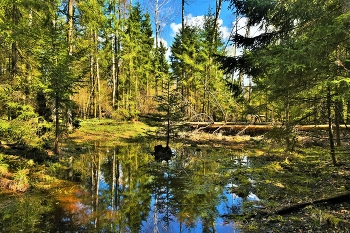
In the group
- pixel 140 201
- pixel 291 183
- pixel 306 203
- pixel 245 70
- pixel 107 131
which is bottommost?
pixel 140 201

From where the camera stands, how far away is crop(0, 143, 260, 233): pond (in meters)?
5.66

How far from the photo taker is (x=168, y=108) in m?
14.2

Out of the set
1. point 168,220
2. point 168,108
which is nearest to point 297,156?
point 168,108

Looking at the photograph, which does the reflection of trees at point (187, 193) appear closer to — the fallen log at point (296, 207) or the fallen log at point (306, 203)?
the fallen log at point (296, 207)

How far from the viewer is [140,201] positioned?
23.8 feet

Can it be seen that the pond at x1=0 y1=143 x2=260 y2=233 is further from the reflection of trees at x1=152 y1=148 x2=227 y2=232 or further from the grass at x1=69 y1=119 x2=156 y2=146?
the grass at x1=69 y1=119 x2=156 y2=146

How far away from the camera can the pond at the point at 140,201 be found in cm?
566

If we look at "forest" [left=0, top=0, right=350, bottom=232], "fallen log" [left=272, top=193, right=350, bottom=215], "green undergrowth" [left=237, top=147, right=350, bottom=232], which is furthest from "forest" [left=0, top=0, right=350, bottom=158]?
"fallen log" [left=272, top=193, right=350, bottom=215]

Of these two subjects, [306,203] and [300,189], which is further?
[300,189]

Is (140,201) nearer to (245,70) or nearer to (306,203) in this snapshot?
(306,203)

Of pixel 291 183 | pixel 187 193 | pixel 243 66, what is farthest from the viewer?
pixel 243 66

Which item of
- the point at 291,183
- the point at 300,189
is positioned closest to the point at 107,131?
the point at 291,183

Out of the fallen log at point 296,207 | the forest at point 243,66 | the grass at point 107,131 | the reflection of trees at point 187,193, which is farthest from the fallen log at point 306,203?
the grass at point 107,131

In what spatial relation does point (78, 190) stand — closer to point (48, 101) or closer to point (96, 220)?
point (96, 220)
